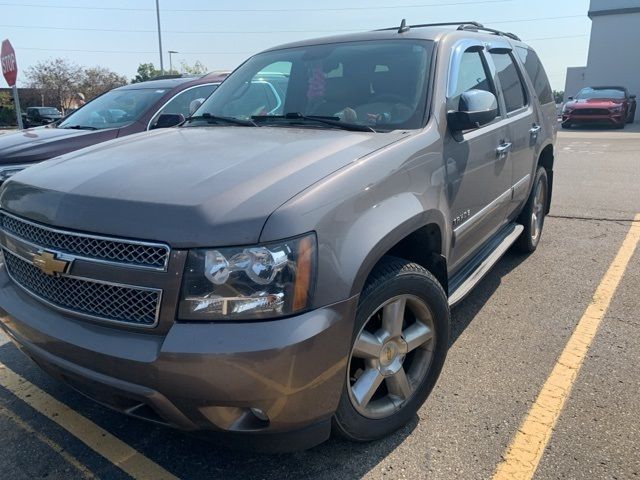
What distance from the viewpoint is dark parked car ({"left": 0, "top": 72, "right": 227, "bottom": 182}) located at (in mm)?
5248

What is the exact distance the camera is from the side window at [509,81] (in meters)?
4.02

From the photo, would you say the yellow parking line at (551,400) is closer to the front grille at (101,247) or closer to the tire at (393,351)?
the tire at (393,351)

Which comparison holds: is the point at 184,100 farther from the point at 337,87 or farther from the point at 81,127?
the point at 337,87

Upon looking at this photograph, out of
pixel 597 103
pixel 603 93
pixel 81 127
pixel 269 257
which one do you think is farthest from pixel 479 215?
pixel 603 93

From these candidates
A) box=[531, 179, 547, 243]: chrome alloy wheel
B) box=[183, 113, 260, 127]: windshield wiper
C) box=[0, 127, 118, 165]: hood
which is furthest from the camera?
box=[0, 127, 118, 165]: hood

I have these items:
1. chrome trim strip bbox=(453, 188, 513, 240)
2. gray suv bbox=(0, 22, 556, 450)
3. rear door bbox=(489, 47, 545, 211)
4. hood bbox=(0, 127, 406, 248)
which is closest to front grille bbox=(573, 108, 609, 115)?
rear door bbox=(489, 47, 545, 211)

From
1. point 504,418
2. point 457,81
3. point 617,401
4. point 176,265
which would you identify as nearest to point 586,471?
point 504,418

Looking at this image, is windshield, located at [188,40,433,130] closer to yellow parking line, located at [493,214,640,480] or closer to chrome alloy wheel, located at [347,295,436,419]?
chrome alloy wheel, located at [347,295,436,419]

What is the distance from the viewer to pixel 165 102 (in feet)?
20.3

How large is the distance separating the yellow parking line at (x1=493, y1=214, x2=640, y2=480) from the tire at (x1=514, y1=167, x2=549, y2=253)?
80cm

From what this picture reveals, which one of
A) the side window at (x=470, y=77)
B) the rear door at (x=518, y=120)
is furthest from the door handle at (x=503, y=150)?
the side window at (x=470, y=77)

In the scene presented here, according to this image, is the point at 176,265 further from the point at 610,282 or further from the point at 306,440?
the point at 610,282

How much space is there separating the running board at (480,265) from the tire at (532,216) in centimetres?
39

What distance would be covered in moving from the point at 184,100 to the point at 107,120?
0.90 m
